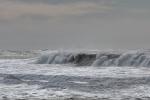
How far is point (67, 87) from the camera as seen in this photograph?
2109 centimetres

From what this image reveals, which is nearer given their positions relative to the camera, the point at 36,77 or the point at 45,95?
the point at 45,95

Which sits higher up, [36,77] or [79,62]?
[36,77]

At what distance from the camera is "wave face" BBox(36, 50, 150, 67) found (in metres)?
37.4

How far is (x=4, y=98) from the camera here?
57.0 ft

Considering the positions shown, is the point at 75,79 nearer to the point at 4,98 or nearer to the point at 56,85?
the point at 56,85

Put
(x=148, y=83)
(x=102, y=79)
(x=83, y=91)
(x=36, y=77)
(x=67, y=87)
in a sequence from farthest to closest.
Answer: (x=36, y=77), (x=102, y=79), (x=148, y=83), (x=67, y=87), (x=83, y=91)

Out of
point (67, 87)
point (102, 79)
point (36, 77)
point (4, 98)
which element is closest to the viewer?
point (4, 98)

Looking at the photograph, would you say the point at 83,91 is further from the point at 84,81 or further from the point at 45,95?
the point at 84,81

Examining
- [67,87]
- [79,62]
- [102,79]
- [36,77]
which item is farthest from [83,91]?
[79,62]

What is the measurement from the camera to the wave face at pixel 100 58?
3738 cm

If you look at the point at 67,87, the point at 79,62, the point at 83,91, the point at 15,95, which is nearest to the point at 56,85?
the point at 67,87

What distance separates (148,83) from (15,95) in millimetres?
7288

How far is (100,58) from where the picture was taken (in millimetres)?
40625

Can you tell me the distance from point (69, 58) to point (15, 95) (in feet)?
84.7
